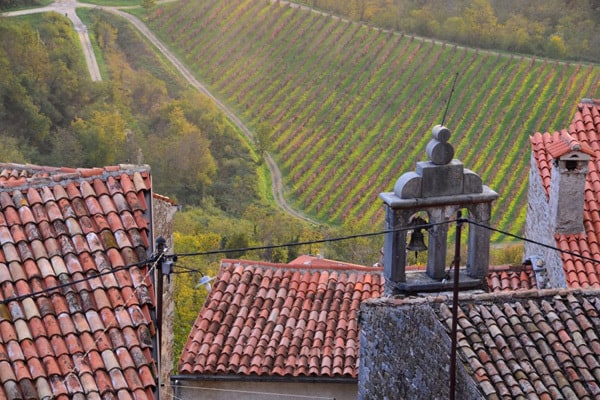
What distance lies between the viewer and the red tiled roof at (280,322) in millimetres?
10125

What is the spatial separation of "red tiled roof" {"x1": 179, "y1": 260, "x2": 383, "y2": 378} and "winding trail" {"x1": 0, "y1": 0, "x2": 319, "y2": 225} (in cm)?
2639

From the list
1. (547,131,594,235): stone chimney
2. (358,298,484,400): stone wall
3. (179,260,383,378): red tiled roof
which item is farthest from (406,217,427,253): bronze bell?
(547,131,594,235): stone chimney

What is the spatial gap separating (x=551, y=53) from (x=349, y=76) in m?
11.9

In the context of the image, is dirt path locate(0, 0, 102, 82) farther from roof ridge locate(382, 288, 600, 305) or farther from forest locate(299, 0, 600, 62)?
roof ridge locate(382, 288, 600, 305)

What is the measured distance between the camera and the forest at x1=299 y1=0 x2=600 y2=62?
52.1 m

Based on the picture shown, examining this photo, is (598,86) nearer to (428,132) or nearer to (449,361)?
(428,132)

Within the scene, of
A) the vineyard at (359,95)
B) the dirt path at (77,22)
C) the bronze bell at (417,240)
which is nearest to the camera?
the bronze bell at (417,240)

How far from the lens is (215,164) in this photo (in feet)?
146

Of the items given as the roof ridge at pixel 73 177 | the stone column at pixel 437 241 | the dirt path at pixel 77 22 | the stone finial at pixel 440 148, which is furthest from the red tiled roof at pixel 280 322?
the dirt path at pixel 77 22

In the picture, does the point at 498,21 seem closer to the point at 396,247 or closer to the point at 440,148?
the point at 440,148

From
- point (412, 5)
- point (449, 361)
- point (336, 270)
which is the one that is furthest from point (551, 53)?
point (449, 361)

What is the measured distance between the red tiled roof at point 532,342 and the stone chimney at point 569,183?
127 inches

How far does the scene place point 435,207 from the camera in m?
8.62

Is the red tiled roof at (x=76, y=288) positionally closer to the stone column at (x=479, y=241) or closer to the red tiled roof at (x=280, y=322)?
the stone column at (x=479, y=241)
